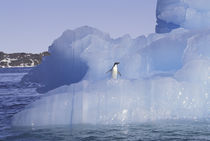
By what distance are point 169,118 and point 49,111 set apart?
3788mm

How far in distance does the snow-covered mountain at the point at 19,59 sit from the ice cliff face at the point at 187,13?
160 m

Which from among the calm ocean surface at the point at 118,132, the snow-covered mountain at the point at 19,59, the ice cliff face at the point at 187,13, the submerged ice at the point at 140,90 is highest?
the snow-covered mountain at the point at 19,59

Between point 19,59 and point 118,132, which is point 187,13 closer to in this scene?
point 118,132

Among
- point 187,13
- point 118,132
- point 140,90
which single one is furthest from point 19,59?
point 118,132

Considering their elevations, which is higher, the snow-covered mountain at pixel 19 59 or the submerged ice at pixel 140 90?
the snow-covered mountain at pixel 19 59

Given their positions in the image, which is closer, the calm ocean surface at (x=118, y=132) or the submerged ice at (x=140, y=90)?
the calm ocean surface at (x=118, y=132)

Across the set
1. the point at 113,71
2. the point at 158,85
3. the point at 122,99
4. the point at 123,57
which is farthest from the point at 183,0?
the point at 122,99

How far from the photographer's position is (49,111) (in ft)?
30.9

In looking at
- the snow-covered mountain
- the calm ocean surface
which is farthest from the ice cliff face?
the snow-covered mountain

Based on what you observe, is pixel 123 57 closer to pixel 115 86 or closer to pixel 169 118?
pixel 115 86

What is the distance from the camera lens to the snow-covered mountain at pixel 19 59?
17705 centimetres

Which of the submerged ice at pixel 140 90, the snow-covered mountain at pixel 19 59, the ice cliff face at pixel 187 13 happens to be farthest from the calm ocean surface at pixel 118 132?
the snow-covered mountain at pixel 19 59

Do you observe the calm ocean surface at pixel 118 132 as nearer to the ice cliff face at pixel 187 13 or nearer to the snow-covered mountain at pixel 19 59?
the ice cliff face at pixel 187 13

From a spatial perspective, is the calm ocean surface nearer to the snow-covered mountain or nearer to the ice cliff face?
the ice cliff face
